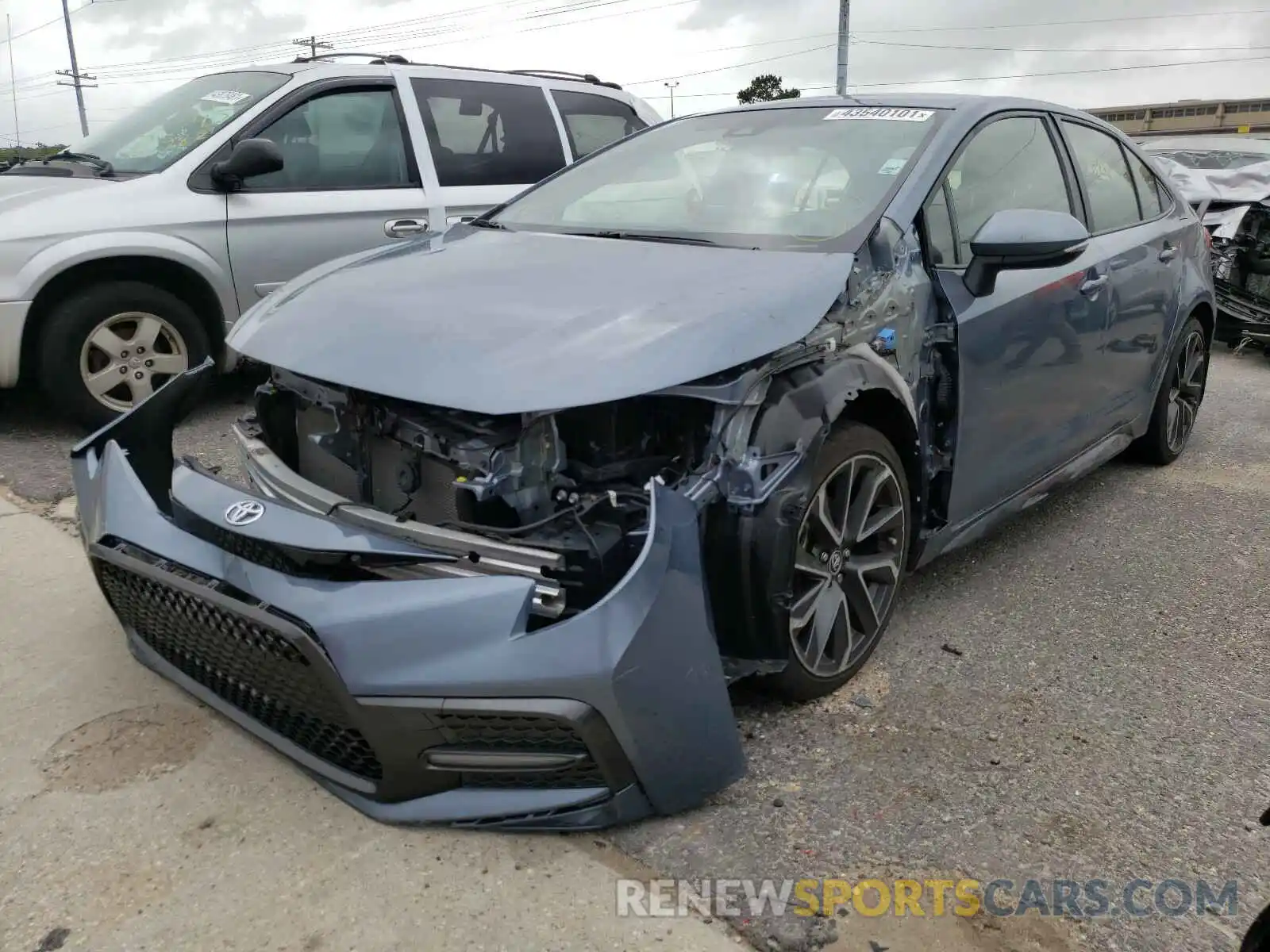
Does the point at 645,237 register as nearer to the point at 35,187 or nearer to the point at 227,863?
the point at 227,863

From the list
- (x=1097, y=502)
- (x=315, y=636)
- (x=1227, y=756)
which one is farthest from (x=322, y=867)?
(x=1097, y=502)

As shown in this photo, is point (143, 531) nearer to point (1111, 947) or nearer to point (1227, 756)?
point (1111, 947)

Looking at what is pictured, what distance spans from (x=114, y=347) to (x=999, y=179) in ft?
13.4

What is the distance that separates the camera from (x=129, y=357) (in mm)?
4934

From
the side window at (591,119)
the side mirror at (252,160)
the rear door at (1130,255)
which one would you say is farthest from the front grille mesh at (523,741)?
the side window at (591,119)

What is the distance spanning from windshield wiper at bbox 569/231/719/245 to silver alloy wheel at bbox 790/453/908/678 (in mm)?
825

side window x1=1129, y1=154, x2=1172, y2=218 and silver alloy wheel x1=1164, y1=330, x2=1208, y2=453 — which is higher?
side window x1=1129, y1=154, x2=1172, y2=218

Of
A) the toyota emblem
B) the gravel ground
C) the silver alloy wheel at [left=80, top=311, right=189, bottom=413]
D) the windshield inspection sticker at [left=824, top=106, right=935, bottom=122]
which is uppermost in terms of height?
the windshield inspection sticker at [left=824, top=106, right=935, bottom=122]

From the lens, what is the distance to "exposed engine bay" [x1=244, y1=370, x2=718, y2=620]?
2225mm

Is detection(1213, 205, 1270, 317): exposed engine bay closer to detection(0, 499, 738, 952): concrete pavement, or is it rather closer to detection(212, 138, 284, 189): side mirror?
detection(212, 138, 284, 189): side mirror

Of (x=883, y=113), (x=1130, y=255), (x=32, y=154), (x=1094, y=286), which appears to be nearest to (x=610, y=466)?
(x=883, y=113)

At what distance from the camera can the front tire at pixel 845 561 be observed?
2.52 metres

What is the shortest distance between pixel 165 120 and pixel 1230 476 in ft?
18.9

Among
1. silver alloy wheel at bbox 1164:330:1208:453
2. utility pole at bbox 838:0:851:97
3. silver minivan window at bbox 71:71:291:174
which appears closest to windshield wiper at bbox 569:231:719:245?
silver alloy wheel at bbox 1164:330:1208:453
